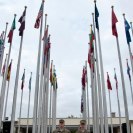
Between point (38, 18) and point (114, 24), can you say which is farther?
point (38, 18)

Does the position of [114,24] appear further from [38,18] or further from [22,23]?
[22,23]

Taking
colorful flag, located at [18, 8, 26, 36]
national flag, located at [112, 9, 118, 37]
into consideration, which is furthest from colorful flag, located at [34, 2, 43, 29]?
national flag, located at [112, 9, 118, 37]

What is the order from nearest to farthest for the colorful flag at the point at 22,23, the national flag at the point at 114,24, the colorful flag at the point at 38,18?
the national flag at the point at 114,24 < the colorful flag at the point at 38,18 < the colorful flag at the point at 22,23

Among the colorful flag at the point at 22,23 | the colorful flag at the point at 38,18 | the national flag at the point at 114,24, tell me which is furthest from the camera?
the colorful flag at the point at 22,23

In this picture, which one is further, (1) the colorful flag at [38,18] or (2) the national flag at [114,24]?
(1) the colorful flag at [38,18]

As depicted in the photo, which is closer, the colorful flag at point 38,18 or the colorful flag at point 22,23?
the colorful flag at point 38,18

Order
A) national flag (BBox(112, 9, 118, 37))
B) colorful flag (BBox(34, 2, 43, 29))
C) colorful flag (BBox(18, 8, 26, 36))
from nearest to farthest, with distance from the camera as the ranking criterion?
national flag (BBox(112, 9, 118, 37)), colorful flag (BBox(34, 2, 43, 29)), colorful flag (BBox(18, 8, 26, 36))

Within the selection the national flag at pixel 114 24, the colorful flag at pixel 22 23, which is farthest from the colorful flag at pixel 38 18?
the national flag at pixel 114 24

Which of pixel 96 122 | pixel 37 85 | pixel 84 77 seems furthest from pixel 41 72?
pixel 84 77

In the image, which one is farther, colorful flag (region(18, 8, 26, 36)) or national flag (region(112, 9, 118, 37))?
colorful flag (region(18, 8, 26, 36))

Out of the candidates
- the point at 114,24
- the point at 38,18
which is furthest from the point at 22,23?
the point at 114,24

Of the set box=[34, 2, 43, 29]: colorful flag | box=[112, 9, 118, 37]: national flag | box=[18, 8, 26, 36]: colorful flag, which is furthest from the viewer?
box=[18, 8, 26, 36]: colorful flag

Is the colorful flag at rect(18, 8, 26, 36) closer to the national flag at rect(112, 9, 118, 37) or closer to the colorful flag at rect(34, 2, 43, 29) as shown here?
the colorful flag at rect(34, 2, 43, 29)

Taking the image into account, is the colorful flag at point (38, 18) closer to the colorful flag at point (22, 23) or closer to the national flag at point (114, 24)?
the colorful flag at point (22, 23)
